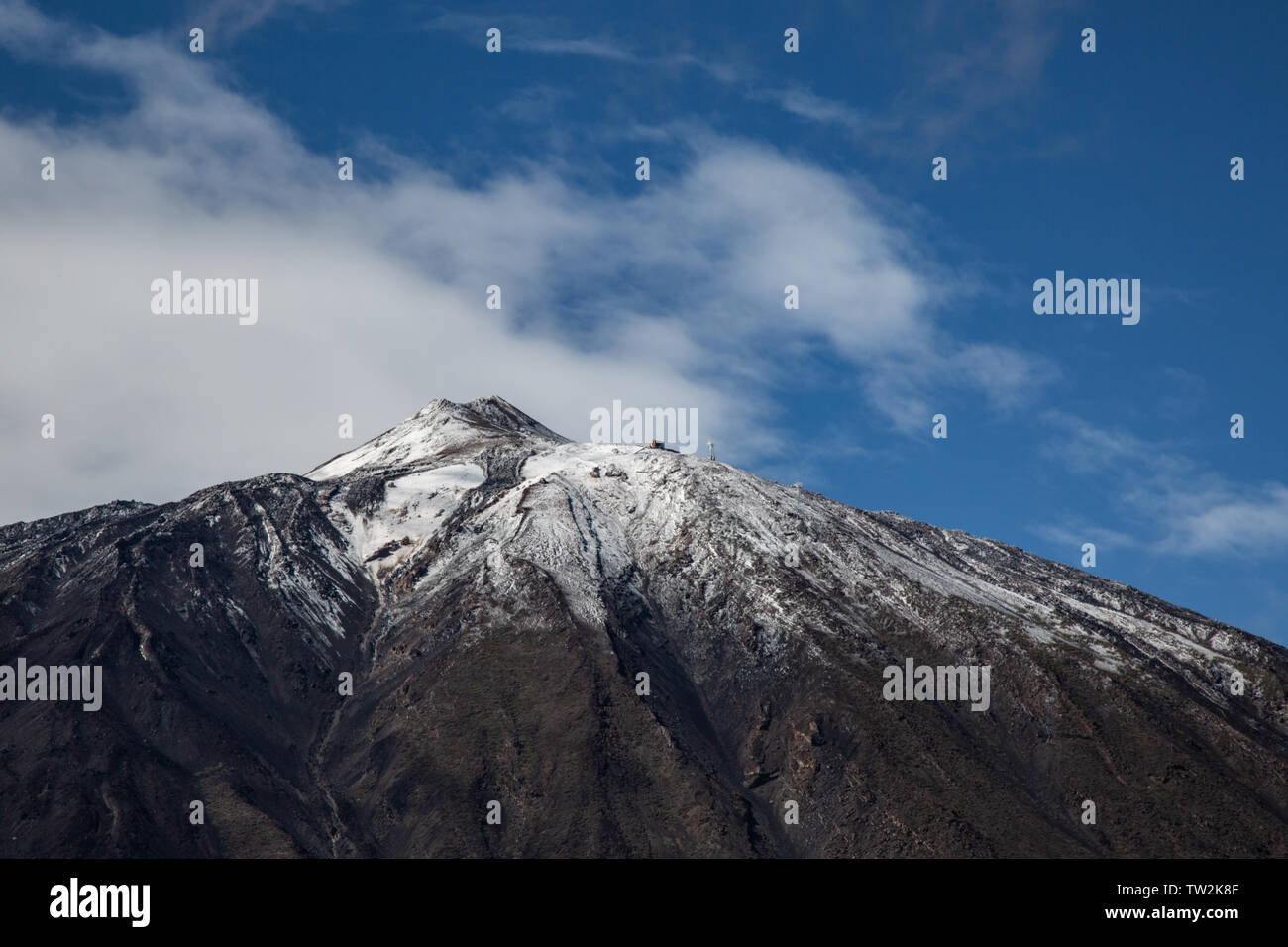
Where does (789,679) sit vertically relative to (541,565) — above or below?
below

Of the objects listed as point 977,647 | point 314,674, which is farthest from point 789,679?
point 314,674

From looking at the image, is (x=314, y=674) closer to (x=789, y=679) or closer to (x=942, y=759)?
(x=789, y=679)

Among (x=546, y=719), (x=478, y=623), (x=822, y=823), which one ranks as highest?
(x=478, y=623)
